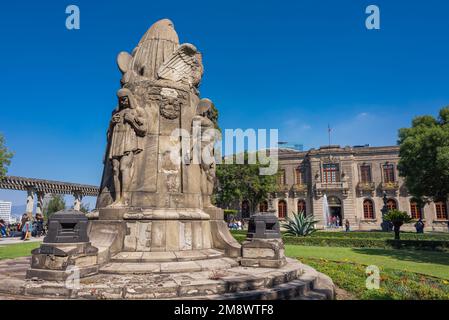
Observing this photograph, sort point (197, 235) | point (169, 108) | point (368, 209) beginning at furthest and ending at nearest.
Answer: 1. point (368, 209)
2. point (169, 108)
3. point (197, 235)

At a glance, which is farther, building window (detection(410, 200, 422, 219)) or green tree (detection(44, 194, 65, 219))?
green tree (detection(44, 194, 65, 219))

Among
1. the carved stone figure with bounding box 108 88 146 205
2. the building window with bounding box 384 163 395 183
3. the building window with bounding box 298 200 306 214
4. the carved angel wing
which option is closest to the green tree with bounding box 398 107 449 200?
the carved angel wing

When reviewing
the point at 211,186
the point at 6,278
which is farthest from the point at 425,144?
the point at 6,278

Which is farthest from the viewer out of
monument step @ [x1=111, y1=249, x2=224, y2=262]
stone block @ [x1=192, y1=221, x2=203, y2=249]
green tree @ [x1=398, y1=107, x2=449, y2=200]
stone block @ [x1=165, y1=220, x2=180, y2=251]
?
green tree @ [x1=398, y1=107, x2=449, y2=200]

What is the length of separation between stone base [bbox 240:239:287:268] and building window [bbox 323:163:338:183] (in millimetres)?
39468

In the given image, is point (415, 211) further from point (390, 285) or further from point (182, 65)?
point (182, 65)

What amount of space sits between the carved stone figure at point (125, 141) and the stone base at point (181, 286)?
89.5 inches

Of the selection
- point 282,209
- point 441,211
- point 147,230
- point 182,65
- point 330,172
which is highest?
point 330,172

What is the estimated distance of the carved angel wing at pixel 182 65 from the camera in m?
8.07

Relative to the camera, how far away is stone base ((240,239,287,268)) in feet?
21.8

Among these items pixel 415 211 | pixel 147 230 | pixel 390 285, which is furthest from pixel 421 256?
A: pixel 415 211

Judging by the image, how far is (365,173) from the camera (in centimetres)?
4388

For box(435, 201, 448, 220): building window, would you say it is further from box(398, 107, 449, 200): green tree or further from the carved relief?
the carved relief

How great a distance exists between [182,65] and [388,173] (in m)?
41.7
